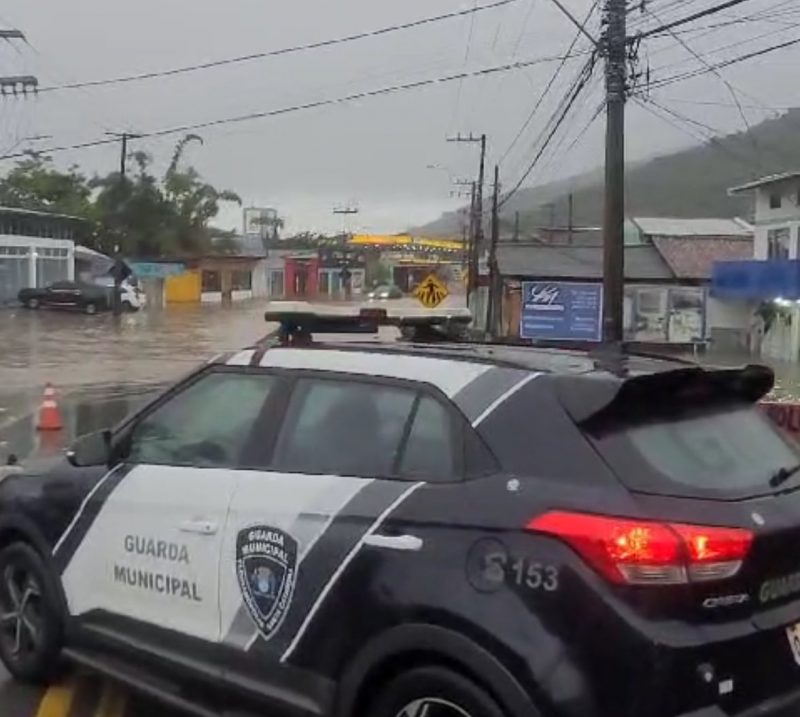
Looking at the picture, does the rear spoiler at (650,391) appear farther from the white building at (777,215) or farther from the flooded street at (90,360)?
the white building at (777,215)

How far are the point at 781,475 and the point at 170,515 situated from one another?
217 cm

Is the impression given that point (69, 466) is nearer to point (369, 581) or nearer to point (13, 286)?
point (369, 581)

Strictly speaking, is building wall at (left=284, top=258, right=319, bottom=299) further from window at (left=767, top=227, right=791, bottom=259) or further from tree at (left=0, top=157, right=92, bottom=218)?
window at (left=767, top=227, right=791, bottom=259)

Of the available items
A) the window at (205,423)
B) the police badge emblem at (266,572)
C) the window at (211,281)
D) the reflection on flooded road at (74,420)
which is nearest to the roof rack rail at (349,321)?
the window at (205,423)

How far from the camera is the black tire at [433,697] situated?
3.55 meters

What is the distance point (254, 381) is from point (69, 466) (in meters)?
1.09

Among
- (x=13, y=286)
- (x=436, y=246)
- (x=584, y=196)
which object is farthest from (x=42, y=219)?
(x=436, y=246)

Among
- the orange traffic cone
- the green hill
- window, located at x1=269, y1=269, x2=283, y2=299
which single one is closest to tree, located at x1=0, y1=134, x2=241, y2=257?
window, located at x1=269, y1=269, x2=283, y2=299

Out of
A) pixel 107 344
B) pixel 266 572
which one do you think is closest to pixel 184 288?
pixel 107 344

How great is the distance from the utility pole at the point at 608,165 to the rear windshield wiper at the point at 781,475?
12.9m

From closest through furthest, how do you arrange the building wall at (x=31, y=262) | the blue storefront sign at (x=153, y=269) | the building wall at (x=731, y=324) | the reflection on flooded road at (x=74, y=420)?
the reflection on flooded road at (x=74, y=420), the building wall at (x=731, y=324), the building wall at (x=31, y=262), the blue storefront sign at (x=153, y=269)

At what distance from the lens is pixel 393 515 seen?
3.84 m

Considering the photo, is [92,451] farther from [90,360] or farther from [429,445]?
[90,360]

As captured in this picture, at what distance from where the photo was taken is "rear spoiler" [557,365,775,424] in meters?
3.76
